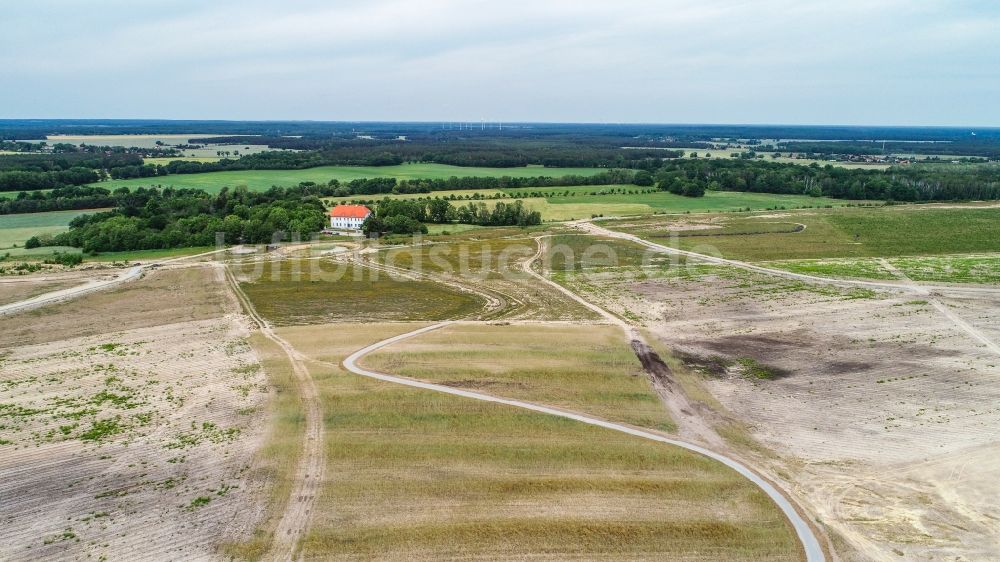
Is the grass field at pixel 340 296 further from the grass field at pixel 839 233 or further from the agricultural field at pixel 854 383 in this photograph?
the grass field at pixel 839 233

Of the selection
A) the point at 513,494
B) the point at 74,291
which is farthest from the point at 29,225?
the point at 513,494

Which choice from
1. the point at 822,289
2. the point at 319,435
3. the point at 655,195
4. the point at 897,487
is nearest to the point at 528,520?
the point at 319,435

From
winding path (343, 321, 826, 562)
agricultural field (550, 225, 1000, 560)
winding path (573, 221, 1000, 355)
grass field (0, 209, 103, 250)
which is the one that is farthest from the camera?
grass field (0, 209, 103, 250)

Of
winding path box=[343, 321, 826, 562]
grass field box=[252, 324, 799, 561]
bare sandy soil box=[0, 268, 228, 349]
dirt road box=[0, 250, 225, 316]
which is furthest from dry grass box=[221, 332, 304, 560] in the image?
dirt road box=[0, 250, 225, 316]

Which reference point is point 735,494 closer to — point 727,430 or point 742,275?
point 727,430

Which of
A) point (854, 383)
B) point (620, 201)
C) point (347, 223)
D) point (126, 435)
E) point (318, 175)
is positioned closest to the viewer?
point (126, 435)

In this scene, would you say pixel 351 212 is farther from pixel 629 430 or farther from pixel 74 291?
pixel 629 430

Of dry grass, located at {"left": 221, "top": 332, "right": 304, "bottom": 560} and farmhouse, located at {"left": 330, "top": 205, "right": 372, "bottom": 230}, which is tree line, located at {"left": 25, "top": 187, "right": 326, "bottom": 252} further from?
dry grass, located at {"left": 221, "top": 332, "right": 304, "bottom": 560}
